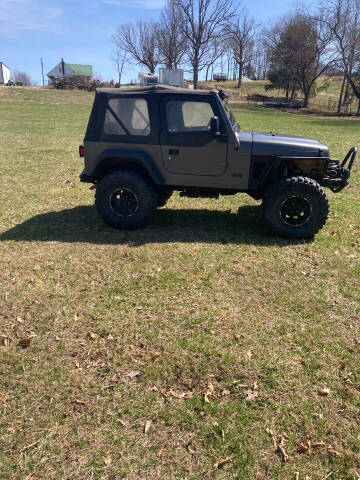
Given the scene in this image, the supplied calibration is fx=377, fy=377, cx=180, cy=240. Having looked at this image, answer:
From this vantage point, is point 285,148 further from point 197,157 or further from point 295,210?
point 197,157

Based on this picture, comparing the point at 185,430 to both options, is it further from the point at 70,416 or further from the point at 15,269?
the point at 15,269

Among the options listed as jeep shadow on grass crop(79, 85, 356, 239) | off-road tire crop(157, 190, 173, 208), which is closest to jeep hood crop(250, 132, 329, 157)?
jeep shadow on grass crop(79, 85, 356, 239)

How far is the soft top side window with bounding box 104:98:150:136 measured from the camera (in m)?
5.61

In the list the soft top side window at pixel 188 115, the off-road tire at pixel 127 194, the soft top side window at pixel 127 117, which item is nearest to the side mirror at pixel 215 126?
the soft top side window at pixel 188 115

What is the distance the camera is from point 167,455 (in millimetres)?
2543

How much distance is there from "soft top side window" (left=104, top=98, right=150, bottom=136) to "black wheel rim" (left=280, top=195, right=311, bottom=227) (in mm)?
2360

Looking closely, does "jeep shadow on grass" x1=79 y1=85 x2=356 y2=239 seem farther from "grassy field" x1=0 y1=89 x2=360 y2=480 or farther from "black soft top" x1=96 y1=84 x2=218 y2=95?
"grassy field" x1=0 y1=89 x2=360 y2=480

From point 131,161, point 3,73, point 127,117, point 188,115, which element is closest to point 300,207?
point 188,115

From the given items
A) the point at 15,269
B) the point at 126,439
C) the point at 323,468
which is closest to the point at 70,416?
the point at 126,439

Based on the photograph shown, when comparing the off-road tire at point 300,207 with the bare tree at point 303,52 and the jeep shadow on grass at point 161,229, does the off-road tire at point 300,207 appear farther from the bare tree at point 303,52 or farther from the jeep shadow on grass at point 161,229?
the bare tree at point 303,52

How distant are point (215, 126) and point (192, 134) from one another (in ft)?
1.24

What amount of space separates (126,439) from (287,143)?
4.53 meters

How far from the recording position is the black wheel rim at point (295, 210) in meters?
5.67

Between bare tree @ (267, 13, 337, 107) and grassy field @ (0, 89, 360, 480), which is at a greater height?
bare tree @ (267, 13, 337, 107)
